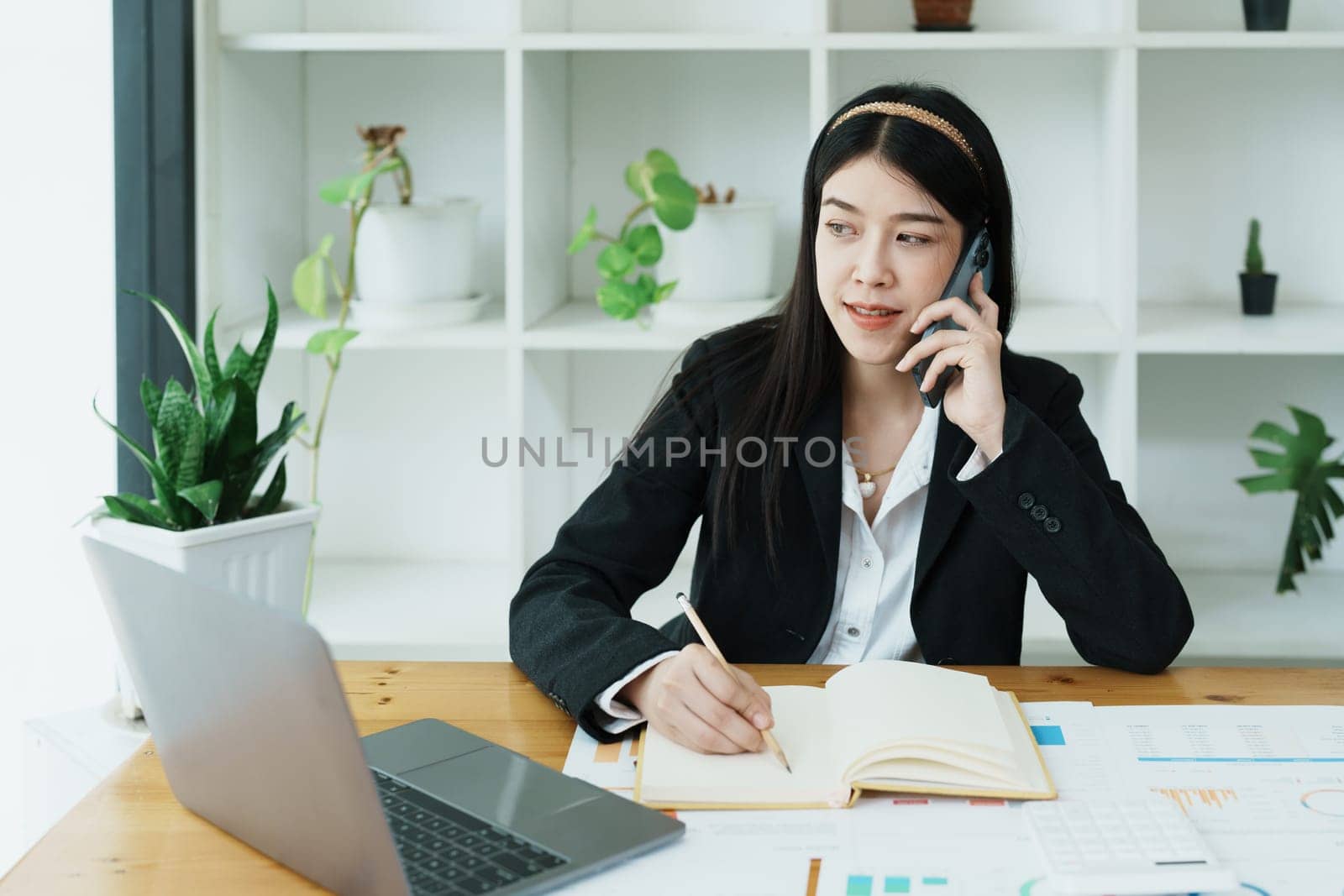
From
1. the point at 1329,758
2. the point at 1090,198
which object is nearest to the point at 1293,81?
the point at 1090,198

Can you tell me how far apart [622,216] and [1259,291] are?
116cm

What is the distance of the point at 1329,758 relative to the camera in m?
1.07

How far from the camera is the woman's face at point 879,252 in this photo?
1463mm

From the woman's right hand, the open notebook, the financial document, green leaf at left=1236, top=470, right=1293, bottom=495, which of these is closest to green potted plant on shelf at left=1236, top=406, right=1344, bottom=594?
→ green leaf at left=1236, top=470, right=1293, bottom=495

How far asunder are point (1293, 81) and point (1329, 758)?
1.77 metres

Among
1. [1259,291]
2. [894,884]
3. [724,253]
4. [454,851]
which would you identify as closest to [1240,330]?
[1259,291]

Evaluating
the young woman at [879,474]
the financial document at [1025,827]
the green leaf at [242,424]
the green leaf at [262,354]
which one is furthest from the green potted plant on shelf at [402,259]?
the financial document at [1025,827]

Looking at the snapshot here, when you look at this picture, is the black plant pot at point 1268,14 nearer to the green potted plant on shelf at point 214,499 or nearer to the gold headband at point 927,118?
the gold headband at point 927,118

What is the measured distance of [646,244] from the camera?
2283 millimetres

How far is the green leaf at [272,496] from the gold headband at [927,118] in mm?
1010

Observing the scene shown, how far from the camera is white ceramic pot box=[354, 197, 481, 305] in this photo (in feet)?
7.63

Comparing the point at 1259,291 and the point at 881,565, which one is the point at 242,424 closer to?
the point at 881,565

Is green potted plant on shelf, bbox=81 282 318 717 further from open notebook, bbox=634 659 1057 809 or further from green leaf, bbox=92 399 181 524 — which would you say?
open notebook, bbox=634 659 1057 809

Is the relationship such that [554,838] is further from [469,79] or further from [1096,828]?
[469,79]
